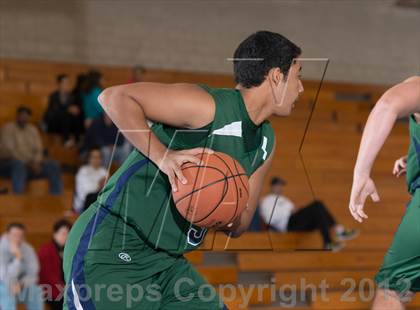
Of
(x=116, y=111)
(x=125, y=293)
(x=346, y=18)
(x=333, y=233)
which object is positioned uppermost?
(x=116, y=111)

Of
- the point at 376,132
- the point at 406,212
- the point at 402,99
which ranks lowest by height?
the point at 406,212

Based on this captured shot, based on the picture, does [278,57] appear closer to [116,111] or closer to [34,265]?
[116,111]

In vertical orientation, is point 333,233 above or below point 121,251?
below

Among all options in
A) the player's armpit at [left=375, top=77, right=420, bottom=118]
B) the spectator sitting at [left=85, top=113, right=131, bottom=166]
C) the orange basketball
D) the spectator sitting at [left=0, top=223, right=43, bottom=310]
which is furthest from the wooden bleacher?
the player's armpit at [left=375, top=77, right=420, bottom=118]

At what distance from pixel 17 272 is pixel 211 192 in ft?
14.6

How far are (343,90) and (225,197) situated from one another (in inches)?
410

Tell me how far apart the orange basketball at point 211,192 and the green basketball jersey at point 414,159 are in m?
0.78

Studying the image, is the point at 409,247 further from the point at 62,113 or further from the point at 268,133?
the point at 62,113

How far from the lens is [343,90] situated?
42.1ft

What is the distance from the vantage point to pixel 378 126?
2600mm

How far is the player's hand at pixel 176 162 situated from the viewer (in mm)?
2674

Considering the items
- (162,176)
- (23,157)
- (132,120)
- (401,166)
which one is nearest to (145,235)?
(162,176)

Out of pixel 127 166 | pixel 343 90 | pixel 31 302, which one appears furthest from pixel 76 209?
pixel 343 90

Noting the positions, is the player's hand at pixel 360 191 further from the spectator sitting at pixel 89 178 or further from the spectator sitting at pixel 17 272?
the spectator sitting at pixel 89 178
